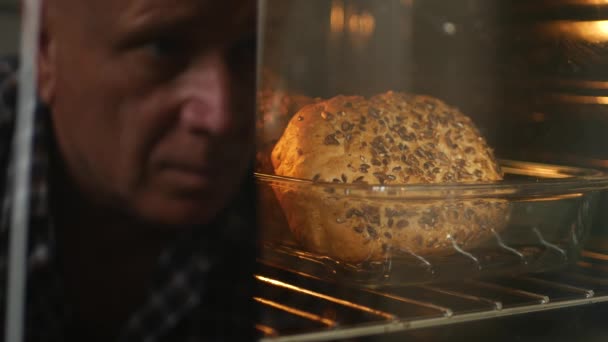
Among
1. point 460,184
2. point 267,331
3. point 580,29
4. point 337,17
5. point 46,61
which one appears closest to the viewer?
point 46,61

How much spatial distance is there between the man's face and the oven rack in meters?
0.14

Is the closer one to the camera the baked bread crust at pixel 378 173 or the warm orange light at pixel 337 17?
the baked bread crust at pixel 378 173

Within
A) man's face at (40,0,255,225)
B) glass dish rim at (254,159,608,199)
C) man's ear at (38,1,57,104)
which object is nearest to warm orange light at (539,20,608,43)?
glass dish rim at (254,159,608,199)

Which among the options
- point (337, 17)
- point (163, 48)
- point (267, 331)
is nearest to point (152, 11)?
point (163, 48)

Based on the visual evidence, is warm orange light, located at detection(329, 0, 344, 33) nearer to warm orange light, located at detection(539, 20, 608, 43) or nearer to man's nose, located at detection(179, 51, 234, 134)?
warm orange light, located at detection(539, 20, 608, 43)

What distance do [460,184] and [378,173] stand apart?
0.12 meters

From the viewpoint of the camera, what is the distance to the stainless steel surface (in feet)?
2.59

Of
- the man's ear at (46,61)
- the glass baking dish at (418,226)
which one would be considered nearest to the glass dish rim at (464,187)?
the glass baking dish at (418,226)

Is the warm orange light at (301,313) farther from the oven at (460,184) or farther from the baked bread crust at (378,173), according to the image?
the baked bread crust at (378,173)

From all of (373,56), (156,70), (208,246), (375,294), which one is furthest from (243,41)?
(373,56)

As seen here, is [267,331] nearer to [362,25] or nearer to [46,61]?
[46,61]

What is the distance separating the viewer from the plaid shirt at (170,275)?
554 millimetres

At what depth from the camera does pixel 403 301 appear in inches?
37.5

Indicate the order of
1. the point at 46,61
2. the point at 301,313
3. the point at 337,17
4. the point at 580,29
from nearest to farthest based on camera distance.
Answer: the point at 46,61, the point at 301,313, the point at 580,29, the point at 337,17
